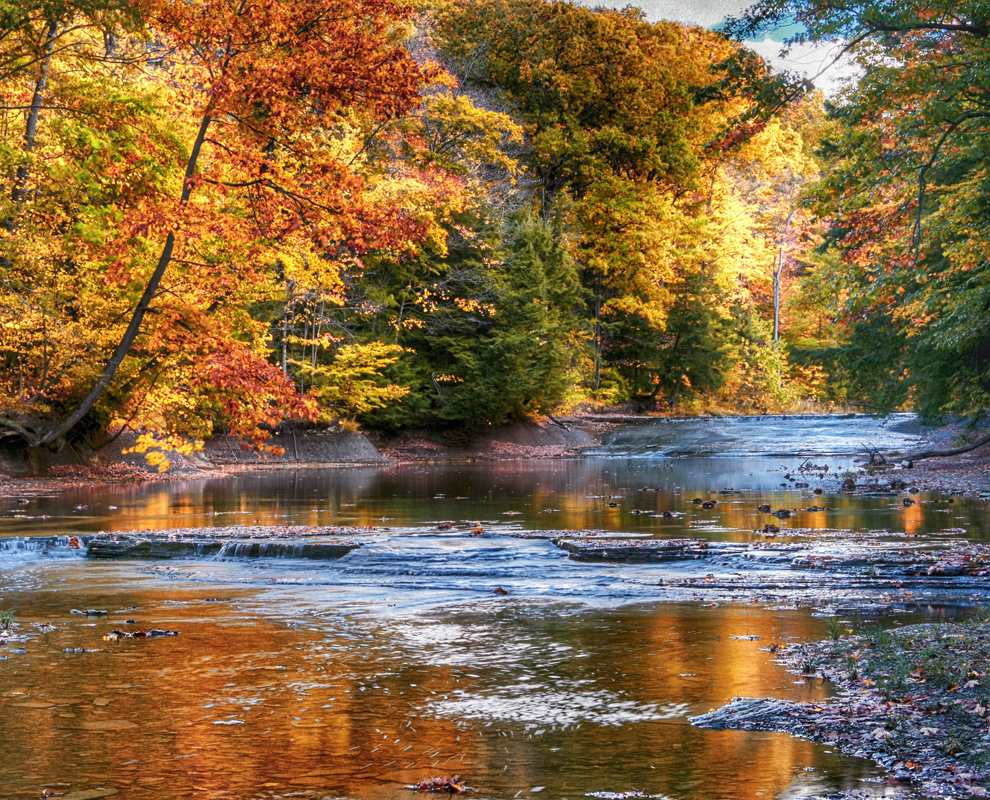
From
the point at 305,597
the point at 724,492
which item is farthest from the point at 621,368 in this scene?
the point at 305,597

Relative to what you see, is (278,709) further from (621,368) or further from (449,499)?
(621,368)

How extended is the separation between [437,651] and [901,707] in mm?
3638

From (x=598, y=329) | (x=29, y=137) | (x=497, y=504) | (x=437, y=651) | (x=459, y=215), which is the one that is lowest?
(x=437, y=651)

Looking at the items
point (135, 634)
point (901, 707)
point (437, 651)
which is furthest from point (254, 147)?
point (901, 707)

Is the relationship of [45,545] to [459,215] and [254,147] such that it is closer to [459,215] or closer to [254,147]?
[254,147]

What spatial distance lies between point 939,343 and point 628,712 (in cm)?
1637

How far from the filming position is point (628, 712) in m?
6.55

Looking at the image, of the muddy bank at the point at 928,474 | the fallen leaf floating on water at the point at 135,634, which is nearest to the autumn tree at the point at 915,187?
the muddy bank at the point at 928,474

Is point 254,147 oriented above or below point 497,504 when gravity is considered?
above

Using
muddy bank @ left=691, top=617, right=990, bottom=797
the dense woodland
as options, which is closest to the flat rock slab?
the dense woodland

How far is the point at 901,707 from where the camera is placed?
6.24 m

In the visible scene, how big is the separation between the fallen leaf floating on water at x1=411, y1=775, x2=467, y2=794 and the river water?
0.13 metres

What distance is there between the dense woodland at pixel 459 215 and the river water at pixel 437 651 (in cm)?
→ 315

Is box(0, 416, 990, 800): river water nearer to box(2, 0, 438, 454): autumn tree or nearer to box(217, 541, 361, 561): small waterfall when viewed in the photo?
box(217, 541, 361, 561): small waterfall
